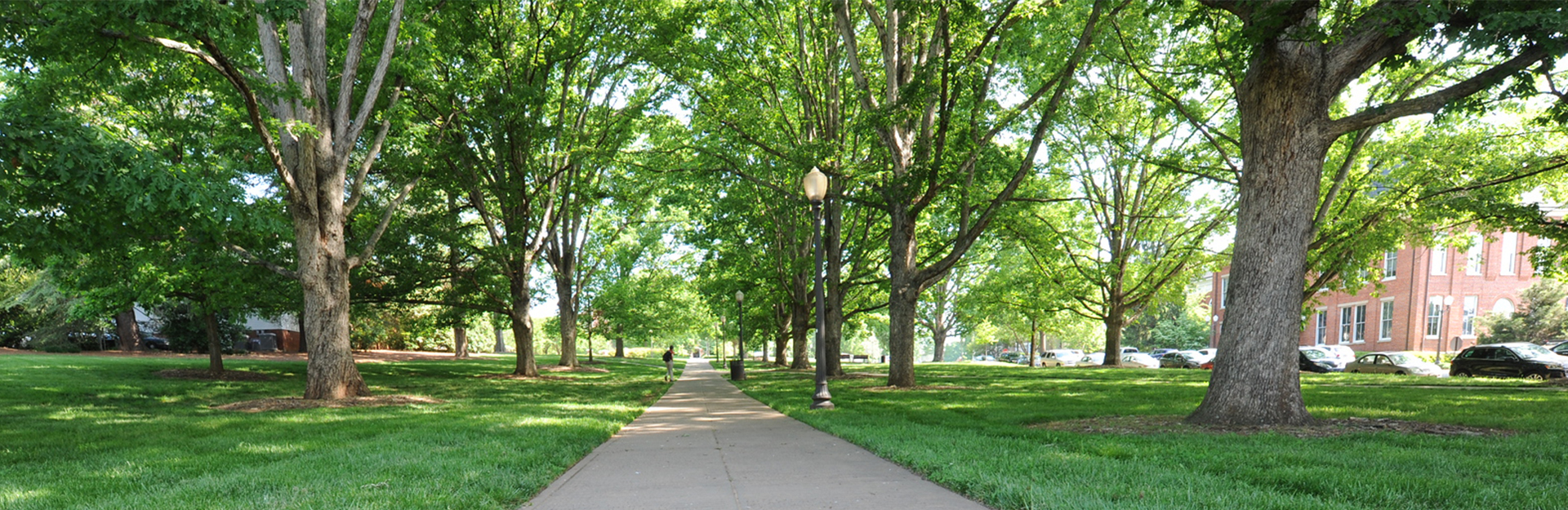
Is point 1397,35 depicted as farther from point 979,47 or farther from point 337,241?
point 337,241

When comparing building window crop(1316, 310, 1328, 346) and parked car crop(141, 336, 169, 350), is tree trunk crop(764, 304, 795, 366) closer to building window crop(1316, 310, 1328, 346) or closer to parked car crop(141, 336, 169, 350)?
parked car crop(141, 336, 169, 350)

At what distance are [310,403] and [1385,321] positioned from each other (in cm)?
4907

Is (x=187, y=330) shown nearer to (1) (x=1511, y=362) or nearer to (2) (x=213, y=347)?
(2) (x=213, y=347)

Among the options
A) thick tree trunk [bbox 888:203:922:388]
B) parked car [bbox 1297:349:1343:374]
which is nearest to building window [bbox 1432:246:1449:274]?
parked car [bbox 1297:349:1343:374]

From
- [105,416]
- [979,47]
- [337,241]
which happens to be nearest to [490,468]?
[105,416]

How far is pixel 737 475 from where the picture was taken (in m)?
5.71

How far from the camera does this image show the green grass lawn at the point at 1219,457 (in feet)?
14.3

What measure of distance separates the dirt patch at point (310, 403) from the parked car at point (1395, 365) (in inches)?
1167

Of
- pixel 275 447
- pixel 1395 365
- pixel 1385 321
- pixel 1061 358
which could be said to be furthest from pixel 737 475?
pixel 1385 321

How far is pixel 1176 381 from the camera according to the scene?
59.9ft

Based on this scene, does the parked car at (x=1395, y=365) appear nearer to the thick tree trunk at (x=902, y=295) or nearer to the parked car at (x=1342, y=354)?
the parked car at (x=1342, y=354)

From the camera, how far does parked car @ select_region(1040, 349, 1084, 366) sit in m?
46.4

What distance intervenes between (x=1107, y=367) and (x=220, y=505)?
29.8m

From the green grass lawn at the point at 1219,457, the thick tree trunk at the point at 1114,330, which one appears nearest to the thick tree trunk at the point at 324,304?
the green grass lawn at the point at 1219,457
